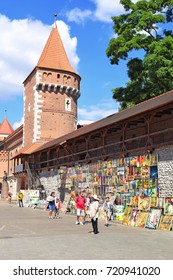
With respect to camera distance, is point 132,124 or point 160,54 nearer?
point 132,124

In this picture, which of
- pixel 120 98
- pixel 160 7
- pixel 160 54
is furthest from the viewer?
pixel 120 98

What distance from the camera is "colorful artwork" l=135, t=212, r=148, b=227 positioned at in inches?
547

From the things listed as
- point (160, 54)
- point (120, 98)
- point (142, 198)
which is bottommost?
point (142, 198)

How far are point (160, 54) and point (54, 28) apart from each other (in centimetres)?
2279

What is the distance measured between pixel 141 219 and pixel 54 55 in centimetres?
3029

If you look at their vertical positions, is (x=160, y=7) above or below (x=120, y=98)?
above

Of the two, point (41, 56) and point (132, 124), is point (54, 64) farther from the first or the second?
point (132, 124)

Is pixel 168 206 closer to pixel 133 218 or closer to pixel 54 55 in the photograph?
pixel 133 218

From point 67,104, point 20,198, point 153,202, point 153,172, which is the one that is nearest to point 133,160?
point 153,172

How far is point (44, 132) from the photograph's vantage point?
38.3 meters

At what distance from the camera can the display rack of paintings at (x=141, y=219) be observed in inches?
546

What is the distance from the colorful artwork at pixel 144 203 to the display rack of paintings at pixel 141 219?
274 mm

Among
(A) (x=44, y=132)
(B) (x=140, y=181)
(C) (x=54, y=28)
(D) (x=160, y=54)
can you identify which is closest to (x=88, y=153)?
(B) (x=140, y=181)

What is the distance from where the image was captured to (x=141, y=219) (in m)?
14.1
